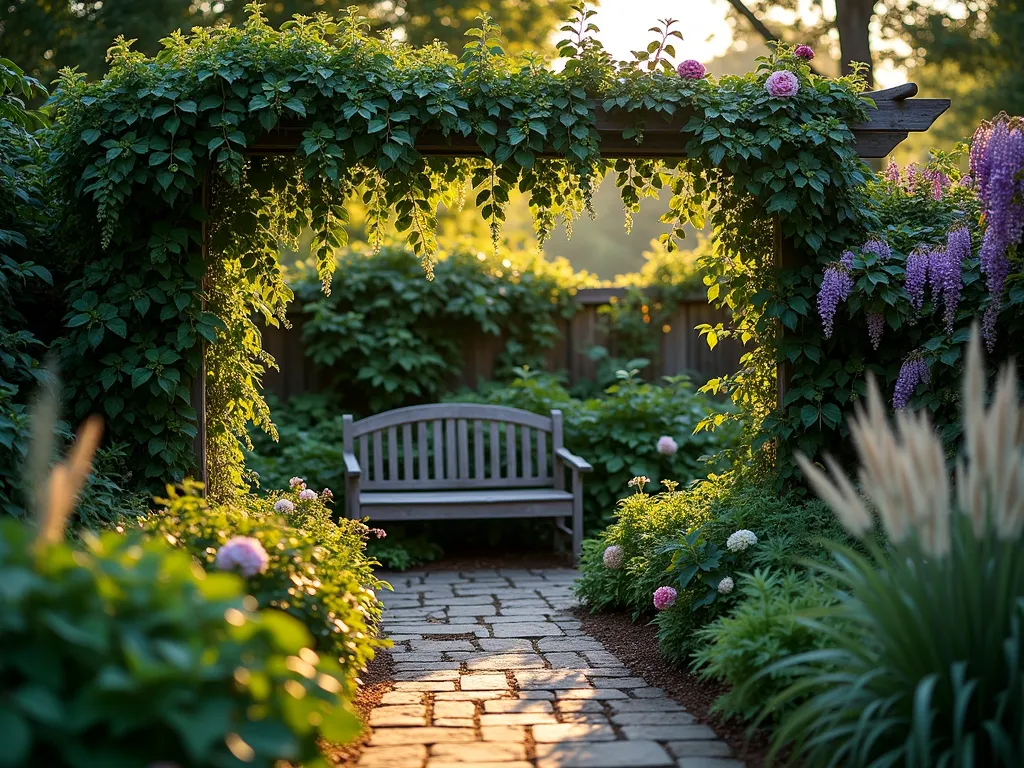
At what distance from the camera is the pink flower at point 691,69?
4684 millimetres

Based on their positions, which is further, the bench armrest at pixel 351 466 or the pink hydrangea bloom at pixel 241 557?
the bench armrest at pixel 351 466

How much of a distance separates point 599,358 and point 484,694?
17.8ft

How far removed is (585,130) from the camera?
4555 millimetres

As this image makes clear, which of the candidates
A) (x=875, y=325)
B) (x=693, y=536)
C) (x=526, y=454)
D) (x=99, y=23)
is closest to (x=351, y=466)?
(x=526, y=454)

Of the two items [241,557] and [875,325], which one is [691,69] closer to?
[875,325]

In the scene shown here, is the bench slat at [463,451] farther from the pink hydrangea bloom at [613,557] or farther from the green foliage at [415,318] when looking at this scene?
the pink hydrangea bloom at [613,557]

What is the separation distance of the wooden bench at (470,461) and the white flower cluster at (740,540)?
2845 millimetres

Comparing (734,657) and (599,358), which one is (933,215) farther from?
(599,358)

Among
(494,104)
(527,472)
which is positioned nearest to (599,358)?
(527,472)

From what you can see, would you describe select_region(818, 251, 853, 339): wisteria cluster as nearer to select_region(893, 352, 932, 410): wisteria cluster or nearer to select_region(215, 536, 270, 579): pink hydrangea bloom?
select_region(893, 352, 932, 410): wisteria cluster

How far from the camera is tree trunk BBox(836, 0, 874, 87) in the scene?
9781mm

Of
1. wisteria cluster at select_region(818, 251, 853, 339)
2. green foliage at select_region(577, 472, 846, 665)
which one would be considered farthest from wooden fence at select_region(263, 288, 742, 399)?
wisteria cluster at select_region(818, 251, 853, 339)

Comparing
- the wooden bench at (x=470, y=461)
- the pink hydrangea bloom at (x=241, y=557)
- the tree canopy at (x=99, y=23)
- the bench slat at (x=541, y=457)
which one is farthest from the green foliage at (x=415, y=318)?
the pink hydrangea bloom at (x=241, y=557)

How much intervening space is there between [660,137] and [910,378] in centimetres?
165
